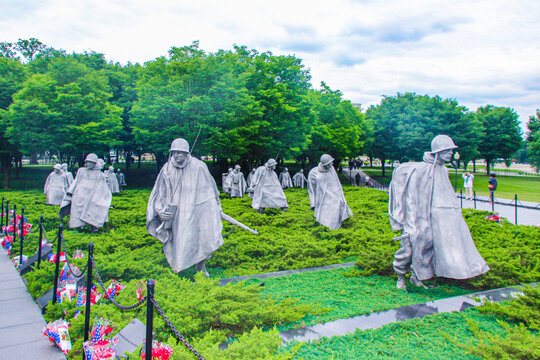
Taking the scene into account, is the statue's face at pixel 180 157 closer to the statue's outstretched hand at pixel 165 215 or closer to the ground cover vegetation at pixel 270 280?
the statue's outstretched hand at pixel 165 215

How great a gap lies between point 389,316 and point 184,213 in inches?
148

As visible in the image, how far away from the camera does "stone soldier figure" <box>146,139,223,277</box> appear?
682 cm

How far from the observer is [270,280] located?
23.4 ft

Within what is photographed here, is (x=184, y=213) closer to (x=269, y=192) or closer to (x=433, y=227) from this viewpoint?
(x=433, y=227)

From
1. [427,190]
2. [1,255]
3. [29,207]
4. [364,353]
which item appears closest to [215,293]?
[364,353]

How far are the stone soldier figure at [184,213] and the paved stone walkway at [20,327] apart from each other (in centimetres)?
216

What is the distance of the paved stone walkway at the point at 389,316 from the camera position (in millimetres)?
4675

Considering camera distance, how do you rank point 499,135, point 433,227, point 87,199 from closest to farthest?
Answer: point 433,227 → point 87,199 → point 499,135

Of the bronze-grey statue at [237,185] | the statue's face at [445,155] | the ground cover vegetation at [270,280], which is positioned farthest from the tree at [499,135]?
the statue's face at [445,155]

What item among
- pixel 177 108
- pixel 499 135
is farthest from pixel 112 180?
pixel 499 135

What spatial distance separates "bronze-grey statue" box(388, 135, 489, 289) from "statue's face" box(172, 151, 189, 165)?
3.84 m

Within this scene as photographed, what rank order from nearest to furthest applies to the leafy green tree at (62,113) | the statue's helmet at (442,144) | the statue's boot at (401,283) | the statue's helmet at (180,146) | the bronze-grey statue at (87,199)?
the statue's helmet at (442,144) < the statue's boot at (401,283) < the statue's helmet at (180,146) < the bronze-grey statue at (87,199) < the leafy green tree at (62,113)

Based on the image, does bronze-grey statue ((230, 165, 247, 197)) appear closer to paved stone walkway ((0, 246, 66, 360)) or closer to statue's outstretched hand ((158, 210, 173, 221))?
paved stone walkway ((0, 246, 66, 360))

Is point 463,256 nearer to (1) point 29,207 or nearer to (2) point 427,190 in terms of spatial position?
(2) point 427,190
